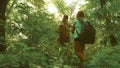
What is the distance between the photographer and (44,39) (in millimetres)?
9430

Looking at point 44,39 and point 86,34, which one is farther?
point 44,39

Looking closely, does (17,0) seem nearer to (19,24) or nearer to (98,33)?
(19,24)

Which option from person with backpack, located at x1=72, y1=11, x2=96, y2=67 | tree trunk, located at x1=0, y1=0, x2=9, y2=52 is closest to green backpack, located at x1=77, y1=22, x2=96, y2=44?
person with backpack, located at x1=72, y1=11, x2=96, y2=67

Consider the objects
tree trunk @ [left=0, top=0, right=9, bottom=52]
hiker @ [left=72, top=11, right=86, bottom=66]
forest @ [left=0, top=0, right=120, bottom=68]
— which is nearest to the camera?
forest @ [left=0, top=0, right=120, bottom=68]

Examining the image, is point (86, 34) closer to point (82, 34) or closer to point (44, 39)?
point (82, 34)

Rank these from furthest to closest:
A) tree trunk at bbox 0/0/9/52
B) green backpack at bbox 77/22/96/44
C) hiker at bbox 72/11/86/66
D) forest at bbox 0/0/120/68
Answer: hiker at bbox 72/11/86/66, green backpack at bbox 77/22/96/44, tree trunk at bbox 0/0/9/52, forest at bbox 0/0/120/68

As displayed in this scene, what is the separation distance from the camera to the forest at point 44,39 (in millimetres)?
5848

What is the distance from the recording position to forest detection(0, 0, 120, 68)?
585 cm

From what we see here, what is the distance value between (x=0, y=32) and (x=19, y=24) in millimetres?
1778

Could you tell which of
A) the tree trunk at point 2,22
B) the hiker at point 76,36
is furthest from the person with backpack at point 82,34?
the tree trunk at point 2,22

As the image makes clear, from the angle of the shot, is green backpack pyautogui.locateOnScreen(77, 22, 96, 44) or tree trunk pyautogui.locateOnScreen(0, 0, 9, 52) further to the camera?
green backpack pyautogui.locateOnScreen(77, 22, 96, 44)

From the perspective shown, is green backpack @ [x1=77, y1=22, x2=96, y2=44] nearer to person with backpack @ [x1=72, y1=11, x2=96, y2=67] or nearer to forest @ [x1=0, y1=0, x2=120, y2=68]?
person with backpack @ [x1=72, y1=11, x2=96, y2=67]

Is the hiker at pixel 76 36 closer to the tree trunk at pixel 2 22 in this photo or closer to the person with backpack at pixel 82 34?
the person with backpack at pixel 82 34

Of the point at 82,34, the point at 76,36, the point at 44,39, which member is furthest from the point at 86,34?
the point at 44,39
